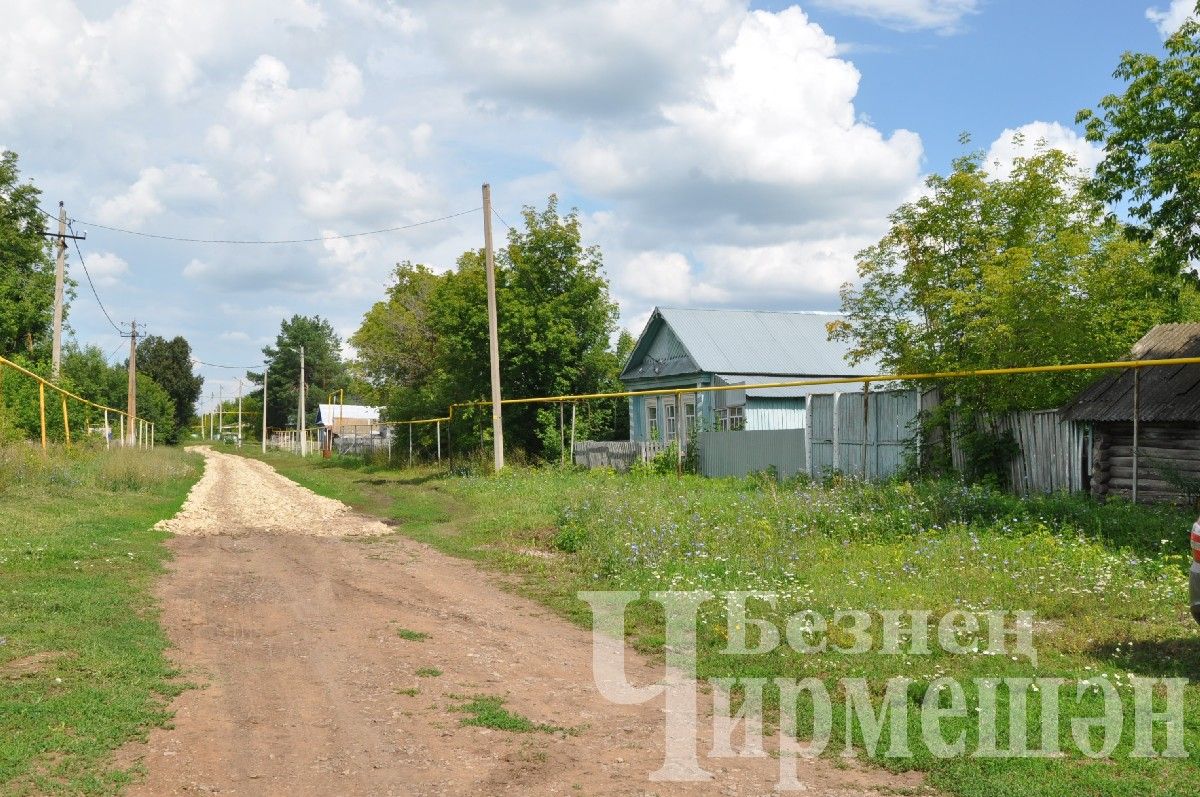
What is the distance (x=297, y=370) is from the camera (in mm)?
110000

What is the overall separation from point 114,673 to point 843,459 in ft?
45.2

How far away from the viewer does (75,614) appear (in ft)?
26.4

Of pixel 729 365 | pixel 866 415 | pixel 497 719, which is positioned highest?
pixel 729 365

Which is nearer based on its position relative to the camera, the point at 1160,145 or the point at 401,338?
the point at 1160,145

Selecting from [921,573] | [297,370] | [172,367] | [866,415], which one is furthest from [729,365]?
[297,370]

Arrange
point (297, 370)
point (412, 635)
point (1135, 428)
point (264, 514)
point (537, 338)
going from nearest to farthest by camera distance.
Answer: point (412, 635) → point (1135, 428) → point (264, 514) → point (537, 338) → point (297, 370)

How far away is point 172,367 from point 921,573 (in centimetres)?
9149

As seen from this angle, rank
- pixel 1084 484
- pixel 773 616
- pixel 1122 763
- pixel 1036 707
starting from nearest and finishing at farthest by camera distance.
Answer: pixel 1122 763 → pixel 1036 707 → pixel 773 616 → pixel 1084 484

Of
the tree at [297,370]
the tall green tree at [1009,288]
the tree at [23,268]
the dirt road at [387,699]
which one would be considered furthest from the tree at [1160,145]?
the tree at [297,370]

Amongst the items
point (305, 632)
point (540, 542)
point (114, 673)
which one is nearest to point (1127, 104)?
point (540, 542)

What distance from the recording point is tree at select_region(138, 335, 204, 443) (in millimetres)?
88750

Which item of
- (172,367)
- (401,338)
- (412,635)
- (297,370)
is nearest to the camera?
(412,635)

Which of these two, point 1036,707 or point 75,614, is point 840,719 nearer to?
point 1036,707

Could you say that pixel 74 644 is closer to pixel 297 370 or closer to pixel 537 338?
pixel 537 338
